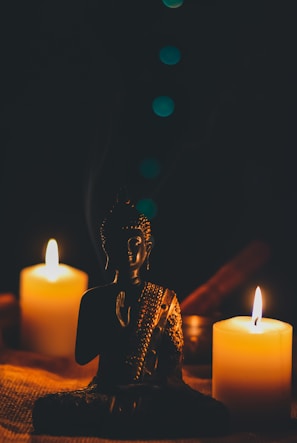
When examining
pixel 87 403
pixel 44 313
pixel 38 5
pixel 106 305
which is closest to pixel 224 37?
pixel 38 5

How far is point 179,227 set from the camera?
3064 mm

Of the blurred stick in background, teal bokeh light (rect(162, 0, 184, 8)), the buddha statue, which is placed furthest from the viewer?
teal bokeh light (rect(162, 0, 184, 8))

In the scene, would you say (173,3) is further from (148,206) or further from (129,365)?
(129,365)

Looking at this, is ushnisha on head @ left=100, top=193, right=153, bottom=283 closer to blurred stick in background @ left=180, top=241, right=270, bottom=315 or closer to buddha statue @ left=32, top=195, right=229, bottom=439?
buddha statue @ left=32, top=195, right=229, bottom=439

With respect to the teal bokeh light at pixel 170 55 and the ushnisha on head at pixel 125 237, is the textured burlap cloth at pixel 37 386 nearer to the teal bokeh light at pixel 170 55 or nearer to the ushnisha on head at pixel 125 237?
the ushnisha on head at pixel 125 237

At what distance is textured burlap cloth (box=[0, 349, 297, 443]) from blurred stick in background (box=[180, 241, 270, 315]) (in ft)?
0.87

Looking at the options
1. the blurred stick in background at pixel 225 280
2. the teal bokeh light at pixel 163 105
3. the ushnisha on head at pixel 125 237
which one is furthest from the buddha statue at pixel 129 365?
the teal bokeh light at pixel 163 105

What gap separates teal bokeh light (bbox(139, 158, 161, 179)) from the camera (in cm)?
295

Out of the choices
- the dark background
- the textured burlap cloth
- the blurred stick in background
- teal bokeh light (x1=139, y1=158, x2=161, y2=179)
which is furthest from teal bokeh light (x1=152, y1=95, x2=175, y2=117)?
the textured burlap cloth

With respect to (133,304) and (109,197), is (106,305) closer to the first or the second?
(133,304)

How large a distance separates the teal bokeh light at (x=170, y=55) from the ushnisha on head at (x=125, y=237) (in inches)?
38.6

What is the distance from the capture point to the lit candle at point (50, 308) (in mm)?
2629

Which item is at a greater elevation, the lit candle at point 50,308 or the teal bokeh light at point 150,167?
the teal bokeh light at point 150,167

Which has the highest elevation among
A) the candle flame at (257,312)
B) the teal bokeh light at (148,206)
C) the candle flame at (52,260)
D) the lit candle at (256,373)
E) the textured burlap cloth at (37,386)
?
the teal bokeh light at (148,206)
